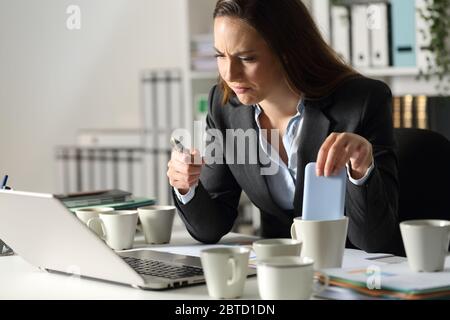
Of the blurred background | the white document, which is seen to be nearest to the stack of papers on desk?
the white document

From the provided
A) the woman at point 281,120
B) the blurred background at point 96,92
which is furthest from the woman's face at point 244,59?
the blurred background at point 96,92

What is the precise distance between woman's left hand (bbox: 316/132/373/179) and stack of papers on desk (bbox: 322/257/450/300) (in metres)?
0.17

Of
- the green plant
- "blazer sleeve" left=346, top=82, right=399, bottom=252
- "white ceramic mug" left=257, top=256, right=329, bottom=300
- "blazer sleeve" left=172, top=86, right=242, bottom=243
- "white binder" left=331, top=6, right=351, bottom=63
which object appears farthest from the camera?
"white binder" left=331, top=6, right=351, bottom=63

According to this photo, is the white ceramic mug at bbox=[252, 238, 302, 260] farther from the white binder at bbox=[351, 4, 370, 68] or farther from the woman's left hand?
the white binder at bbox=[351, 4, 370, 68]

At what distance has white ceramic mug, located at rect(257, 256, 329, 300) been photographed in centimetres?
113

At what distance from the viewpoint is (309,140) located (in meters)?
1.84

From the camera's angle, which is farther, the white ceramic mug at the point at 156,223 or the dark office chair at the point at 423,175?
the dark office chair at the point at 423,175

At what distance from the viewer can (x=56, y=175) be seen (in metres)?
4.41

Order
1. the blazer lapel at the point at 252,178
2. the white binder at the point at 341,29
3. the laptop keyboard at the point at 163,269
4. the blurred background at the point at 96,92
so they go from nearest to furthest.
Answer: the laptop keyboard at the point at 163,269 < the blazer lapel at the point at 252,178 < the white binder at the point at 341,29 < the blurred background at the point at 96,92

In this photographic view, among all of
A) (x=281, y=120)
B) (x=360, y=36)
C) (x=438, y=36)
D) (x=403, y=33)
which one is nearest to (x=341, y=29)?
(x=360, y=36)

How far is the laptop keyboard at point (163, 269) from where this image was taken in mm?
1376

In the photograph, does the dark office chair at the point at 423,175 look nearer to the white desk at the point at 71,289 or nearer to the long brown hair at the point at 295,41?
the long brown hair at the point at 295,41

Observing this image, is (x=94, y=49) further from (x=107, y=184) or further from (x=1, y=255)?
(x=1, y=255)

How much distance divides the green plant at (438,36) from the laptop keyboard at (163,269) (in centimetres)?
188
